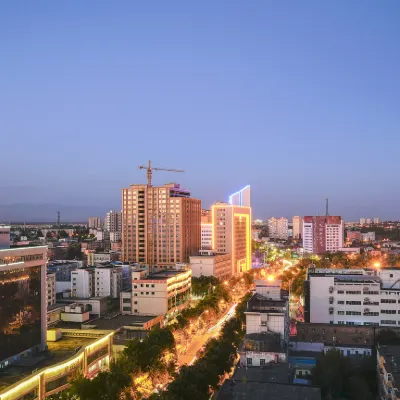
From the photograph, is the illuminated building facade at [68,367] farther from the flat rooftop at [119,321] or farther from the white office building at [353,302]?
the white office building at [353,302]

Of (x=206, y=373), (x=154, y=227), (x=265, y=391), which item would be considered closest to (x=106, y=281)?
(x=154, y=227)

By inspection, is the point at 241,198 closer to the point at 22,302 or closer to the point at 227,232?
the point at 227,232

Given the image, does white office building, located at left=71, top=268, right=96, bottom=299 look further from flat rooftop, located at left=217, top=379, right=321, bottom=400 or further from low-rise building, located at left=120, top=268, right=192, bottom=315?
flat rooftop, located at left=217, top=379, right=321, bottom=400

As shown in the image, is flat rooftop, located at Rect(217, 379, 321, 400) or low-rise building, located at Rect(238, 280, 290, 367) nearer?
flat rooftop, located at Rect(217, 379, 321, 400)

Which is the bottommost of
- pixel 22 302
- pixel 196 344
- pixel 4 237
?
pixel 196 344

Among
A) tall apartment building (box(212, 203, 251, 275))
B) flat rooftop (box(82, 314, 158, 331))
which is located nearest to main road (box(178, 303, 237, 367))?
flat rooftop (box(82, 314, 158, 331))

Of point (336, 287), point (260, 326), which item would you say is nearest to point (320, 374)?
point (260, 326)

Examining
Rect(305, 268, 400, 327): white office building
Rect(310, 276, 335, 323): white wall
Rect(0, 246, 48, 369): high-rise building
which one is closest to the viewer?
Rect(0, 246, 48, 369): high-rise building
